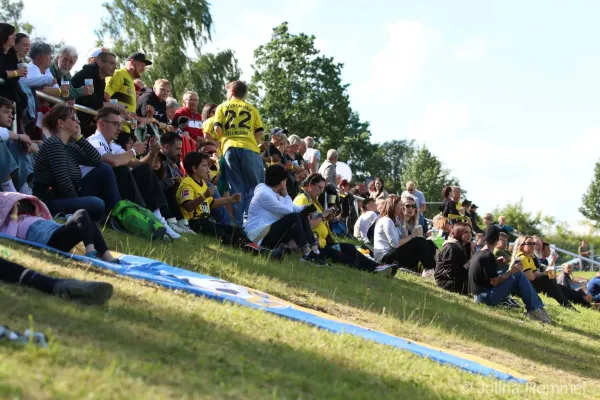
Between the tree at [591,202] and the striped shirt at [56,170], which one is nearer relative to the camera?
the striped shirt at [56,170]

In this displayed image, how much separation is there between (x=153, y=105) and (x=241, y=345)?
27.1ft

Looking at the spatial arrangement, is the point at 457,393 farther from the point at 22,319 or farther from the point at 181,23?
the point at 181,23

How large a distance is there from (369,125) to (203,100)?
27.7 meters

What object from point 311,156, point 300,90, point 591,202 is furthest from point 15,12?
point 591,202

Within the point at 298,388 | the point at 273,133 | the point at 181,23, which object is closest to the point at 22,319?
the point at 298,388

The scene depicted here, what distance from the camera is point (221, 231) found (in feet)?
35.2

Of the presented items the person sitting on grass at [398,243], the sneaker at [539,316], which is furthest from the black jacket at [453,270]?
the sneaker at [539,316]

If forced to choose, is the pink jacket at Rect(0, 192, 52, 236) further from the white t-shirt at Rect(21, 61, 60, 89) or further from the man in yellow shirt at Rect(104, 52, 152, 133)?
the man in yellow shirt at Rect(104, 52, 152, 133)

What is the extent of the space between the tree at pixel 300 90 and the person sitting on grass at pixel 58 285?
46537mm

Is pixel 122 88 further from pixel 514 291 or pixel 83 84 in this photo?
pixel 514 291

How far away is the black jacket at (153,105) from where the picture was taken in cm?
1276

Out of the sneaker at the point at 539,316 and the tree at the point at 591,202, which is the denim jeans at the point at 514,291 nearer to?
the sneaker at the point at 539,316

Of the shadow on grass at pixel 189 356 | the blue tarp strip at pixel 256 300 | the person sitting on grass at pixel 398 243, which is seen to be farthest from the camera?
the person sitting on grass at pixel 398 243

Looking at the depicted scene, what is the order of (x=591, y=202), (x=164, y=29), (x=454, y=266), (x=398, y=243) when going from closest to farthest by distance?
(x=454, y=266)
(x=398, y=243)
(x=164, y=29)
(x=591, y=202)
